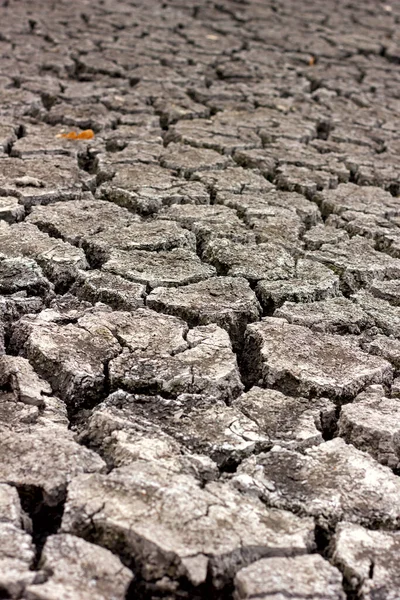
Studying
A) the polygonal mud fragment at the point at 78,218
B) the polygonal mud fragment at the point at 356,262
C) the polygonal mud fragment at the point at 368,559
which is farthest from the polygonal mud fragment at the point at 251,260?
the polygonal mud fragment at the point at 368,559

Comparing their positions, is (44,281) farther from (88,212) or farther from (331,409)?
(331,409)

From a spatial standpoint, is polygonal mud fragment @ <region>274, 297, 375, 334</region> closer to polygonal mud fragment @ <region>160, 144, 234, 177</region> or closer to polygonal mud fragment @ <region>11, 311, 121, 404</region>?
polygonal mud fragment @ <region>11, 311, 121, 404</region>

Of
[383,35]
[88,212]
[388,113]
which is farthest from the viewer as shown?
[383,35]

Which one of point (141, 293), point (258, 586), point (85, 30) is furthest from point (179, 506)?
point (85, 30)

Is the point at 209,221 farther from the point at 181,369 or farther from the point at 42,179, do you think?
the point at 181,369

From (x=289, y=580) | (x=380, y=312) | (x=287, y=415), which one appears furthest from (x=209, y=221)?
(x=289, y=580)

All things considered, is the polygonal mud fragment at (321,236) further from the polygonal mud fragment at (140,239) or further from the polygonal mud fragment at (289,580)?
the polygonal mud fragment at (289,580)

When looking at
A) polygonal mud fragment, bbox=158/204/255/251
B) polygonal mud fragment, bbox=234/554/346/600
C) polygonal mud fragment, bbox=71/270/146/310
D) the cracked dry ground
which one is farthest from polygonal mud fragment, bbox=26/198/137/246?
polygonal mud fragment, bbox=234/554/346/600
